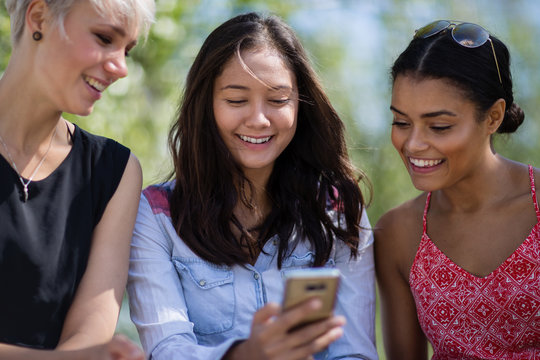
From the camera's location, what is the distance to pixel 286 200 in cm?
289

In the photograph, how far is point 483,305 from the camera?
2.61 meters

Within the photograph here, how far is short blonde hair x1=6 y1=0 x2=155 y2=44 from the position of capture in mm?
2221

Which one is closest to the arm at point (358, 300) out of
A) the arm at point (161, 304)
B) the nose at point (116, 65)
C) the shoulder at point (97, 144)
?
the arm at point (161, 304)

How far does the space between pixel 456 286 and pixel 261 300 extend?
720mm

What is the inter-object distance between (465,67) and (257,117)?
0.77m

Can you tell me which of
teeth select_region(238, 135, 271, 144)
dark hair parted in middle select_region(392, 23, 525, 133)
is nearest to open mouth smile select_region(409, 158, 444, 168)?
dark hair parted in middle select_region(392, 23, 525, 133)

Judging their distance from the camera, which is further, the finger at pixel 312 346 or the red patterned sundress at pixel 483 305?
the red patterned sundress at pixel 483 305

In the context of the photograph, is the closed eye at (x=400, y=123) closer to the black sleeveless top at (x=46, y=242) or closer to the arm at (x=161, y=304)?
the arm at (x=161, y=304)

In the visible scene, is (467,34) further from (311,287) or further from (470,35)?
(311,287)

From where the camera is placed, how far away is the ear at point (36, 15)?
2234 mm

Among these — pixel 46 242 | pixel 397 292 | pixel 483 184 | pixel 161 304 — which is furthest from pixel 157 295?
pixel 483 184

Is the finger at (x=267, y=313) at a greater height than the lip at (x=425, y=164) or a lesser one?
lesser

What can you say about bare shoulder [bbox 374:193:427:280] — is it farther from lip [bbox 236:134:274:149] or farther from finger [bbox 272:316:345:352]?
finger [bbox 272:316:345:352]

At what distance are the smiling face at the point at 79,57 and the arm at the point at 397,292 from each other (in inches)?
50.3
